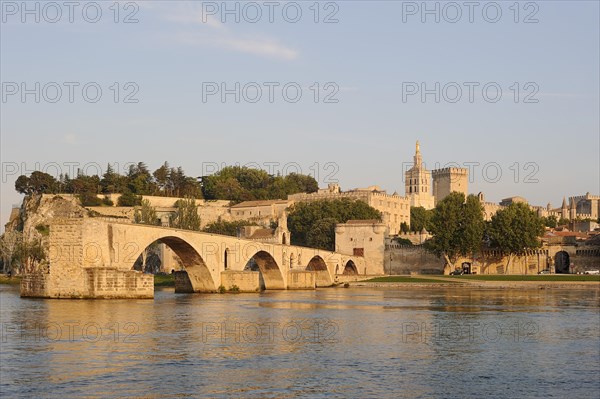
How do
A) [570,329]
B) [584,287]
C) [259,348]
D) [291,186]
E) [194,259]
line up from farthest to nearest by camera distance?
1. [291,186]
2. [584,287]
3. [194,259]
4. [570,329]
5. [259,348]

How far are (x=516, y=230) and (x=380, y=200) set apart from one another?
40249 mm

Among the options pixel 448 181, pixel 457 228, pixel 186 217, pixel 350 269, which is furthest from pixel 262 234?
pixel 448 181

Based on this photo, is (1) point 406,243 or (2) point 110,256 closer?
(2) point 110,256

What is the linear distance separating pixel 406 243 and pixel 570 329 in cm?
7715

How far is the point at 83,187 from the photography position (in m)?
139

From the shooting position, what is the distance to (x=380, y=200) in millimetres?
144250

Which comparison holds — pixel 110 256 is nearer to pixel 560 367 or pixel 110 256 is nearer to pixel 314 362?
pixel 314 362

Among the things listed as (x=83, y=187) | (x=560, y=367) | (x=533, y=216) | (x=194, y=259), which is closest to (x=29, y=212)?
(x=83, y=187)

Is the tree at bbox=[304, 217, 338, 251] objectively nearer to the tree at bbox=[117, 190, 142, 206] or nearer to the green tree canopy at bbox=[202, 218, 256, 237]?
the green tree canopy at bbox=[202, 218, 256, 237]

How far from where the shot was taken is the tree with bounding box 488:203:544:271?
106 metres

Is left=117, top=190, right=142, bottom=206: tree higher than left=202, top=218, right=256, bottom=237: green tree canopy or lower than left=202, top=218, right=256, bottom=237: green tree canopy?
higher

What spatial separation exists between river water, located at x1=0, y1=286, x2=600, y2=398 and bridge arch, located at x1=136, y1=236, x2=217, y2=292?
13170mm

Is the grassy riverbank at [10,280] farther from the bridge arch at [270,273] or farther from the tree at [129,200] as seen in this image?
the tree at [129,200]

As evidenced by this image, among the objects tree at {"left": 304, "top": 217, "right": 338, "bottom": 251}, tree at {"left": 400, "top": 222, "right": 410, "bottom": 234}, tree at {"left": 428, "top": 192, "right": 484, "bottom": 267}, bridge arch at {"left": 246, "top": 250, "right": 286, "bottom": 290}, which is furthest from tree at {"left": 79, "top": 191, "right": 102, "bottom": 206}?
bridge arch at {"left": 246, "top": 250, "right": 286, "bottom": 290}
